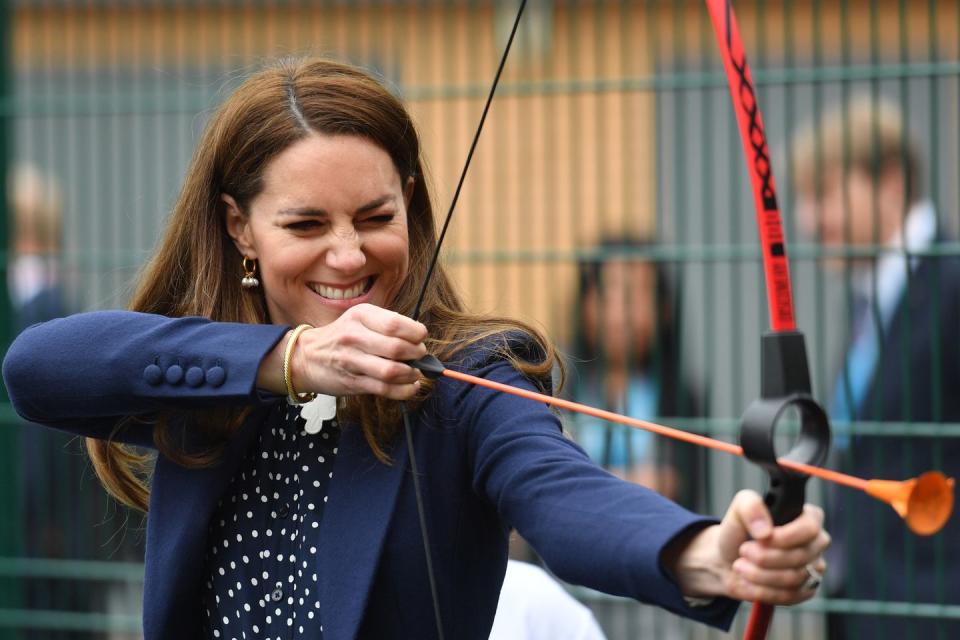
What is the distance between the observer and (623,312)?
425cm

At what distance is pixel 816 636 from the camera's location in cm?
423

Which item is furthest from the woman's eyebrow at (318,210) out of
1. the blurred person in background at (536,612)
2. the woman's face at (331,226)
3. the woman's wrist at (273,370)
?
the blurred person in background at (536,612)

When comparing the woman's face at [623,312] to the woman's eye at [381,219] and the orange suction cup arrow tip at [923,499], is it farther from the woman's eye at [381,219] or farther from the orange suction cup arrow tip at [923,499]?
the orange suction cup arrow tip at [923,499]

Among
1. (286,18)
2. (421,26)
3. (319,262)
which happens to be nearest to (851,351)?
(421,26)

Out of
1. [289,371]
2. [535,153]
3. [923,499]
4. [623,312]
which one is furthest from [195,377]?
[535,153]

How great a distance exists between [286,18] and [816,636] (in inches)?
93.9

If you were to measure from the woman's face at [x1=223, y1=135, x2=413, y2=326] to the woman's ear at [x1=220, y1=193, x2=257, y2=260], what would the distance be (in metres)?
0.07

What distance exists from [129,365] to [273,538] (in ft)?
1.03

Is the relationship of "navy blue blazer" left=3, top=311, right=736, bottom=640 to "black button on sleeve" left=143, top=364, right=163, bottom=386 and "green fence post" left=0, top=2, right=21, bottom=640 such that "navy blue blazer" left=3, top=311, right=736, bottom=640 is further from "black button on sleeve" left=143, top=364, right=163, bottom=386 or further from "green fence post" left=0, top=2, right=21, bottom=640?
"green fence post" left=0, top=2, right=21, bottom=640

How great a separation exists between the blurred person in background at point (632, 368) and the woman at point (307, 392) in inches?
76.1

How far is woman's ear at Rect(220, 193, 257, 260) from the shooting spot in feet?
7.47

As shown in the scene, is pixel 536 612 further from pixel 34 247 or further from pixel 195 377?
pixel 34 247

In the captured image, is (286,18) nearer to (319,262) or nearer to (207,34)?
(207,34)

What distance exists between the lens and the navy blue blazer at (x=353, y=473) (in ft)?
6.35
